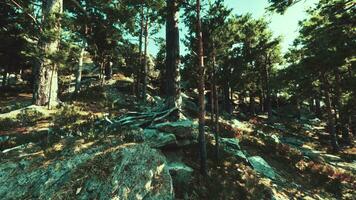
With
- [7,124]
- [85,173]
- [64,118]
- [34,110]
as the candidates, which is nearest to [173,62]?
[64,118]

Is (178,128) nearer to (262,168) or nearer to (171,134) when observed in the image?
(171,134)

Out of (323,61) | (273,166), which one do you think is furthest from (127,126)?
(323,61)

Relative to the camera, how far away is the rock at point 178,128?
11.6 m

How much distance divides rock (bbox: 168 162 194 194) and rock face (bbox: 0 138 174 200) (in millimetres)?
771

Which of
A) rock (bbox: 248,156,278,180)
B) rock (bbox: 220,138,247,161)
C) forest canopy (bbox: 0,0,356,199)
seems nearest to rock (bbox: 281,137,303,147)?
forest canopy (bbox: 0,0,356,199)

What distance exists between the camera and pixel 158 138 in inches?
425

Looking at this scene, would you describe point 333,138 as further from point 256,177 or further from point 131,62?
point 131,62

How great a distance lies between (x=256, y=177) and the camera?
1158 cm

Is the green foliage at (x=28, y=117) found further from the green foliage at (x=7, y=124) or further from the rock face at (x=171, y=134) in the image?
the rock face at (x=171, y=134)

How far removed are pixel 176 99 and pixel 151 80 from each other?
24923mm

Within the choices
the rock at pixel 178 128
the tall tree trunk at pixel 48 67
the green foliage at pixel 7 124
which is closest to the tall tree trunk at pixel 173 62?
the rock at pixel 178 128

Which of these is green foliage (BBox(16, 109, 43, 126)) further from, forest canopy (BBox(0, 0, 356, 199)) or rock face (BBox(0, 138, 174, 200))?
rock face (BBox(0, 138, 174, 200))

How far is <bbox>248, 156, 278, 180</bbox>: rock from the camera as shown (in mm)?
12547

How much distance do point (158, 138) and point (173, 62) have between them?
4324 mm
